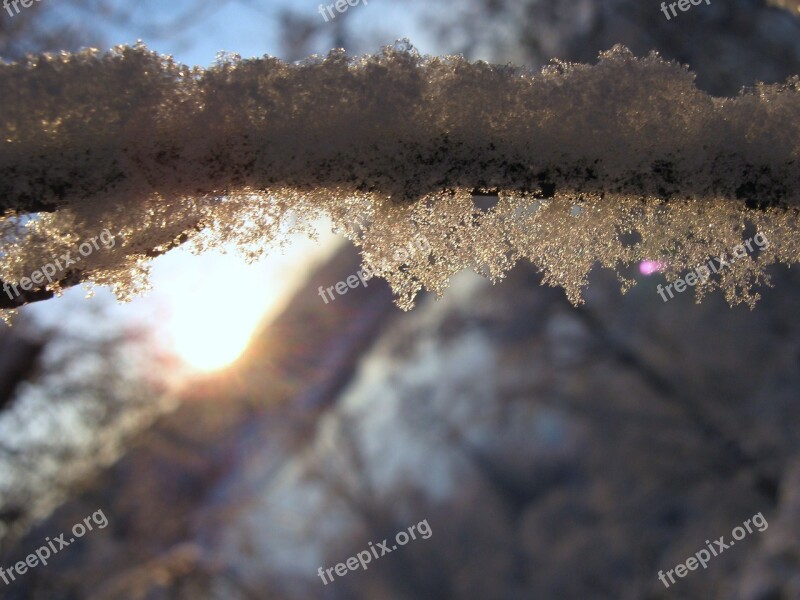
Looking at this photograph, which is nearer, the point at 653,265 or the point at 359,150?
the point at 359,150

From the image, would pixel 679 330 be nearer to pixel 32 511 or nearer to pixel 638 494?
pixel 638 494

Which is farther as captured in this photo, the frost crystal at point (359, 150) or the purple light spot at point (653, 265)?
the purple light spot at point (653, 265)

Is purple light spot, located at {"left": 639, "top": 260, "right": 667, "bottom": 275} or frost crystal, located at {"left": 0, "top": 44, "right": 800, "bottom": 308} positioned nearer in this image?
frost crystal, located at {"left": 0, "top": 44, "right": 800, "bottom": 308}

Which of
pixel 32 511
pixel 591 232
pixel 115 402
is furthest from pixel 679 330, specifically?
pixel 591 232

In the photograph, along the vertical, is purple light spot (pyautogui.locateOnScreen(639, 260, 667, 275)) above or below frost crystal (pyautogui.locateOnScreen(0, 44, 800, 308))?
below

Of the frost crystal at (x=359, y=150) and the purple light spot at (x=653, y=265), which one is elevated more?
the frost crystal at (x=359, y=150)

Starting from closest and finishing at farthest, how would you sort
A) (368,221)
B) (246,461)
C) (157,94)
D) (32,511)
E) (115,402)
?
1. (157,94)
2. (368,221)
3. (32,511)
4. (115,402)
5. (246,461)

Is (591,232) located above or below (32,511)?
below

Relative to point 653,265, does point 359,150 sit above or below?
above
